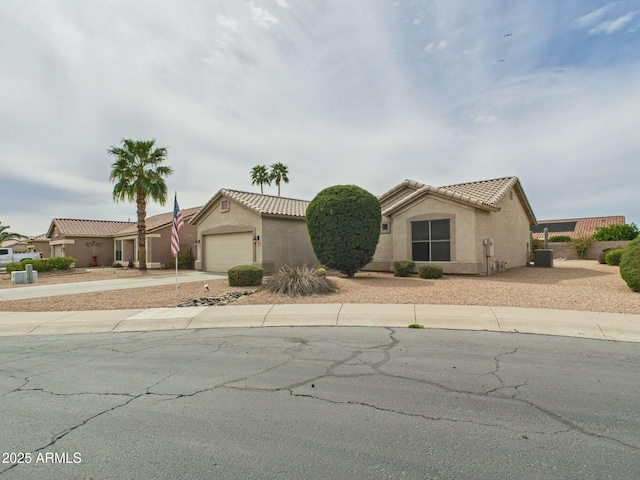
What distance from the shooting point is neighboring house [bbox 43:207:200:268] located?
99.2 feet

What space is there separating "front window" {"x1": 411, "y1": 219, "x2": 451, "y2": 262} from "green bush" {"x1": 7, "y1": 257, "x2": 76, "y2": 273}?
77.5ft

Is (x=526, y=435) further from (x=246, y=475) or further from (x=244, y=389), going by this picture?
(x=244, y=389)

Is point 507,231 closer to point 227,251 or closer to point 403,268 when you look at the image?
point 403,268

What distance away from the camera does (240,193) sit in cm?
2344

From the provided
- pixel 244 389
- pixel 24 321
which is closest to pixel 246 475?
pixel 244 389

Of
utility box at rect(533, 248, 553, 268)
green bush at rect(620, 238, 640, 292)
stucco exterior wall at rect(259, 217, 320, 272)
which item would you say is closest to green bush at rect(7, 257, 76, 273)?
stucco exterior wall at rect(259, 217, 320, 272)

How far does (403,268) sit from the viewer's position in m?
17.2

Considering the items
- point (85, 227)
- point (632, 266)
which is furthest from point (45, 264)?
point (632, 266)

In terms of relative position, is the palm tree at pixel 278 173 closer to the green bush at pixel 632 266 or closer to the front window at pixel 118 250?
the front window at pixel 118 250

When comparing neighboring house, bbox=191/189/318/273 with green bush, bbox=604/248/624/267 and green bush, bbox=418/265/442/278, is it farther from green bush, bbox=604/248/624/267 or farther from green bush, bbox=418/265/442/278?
green bush, bbox=604/248/624/267

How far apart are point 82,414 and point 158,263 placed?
27365mm

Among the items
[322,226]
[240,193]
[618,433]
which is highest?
[240,193]

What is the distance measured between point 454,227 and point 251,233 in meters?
10.5

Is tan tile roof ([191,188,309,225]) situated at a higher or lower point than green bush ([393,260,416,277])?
higher
